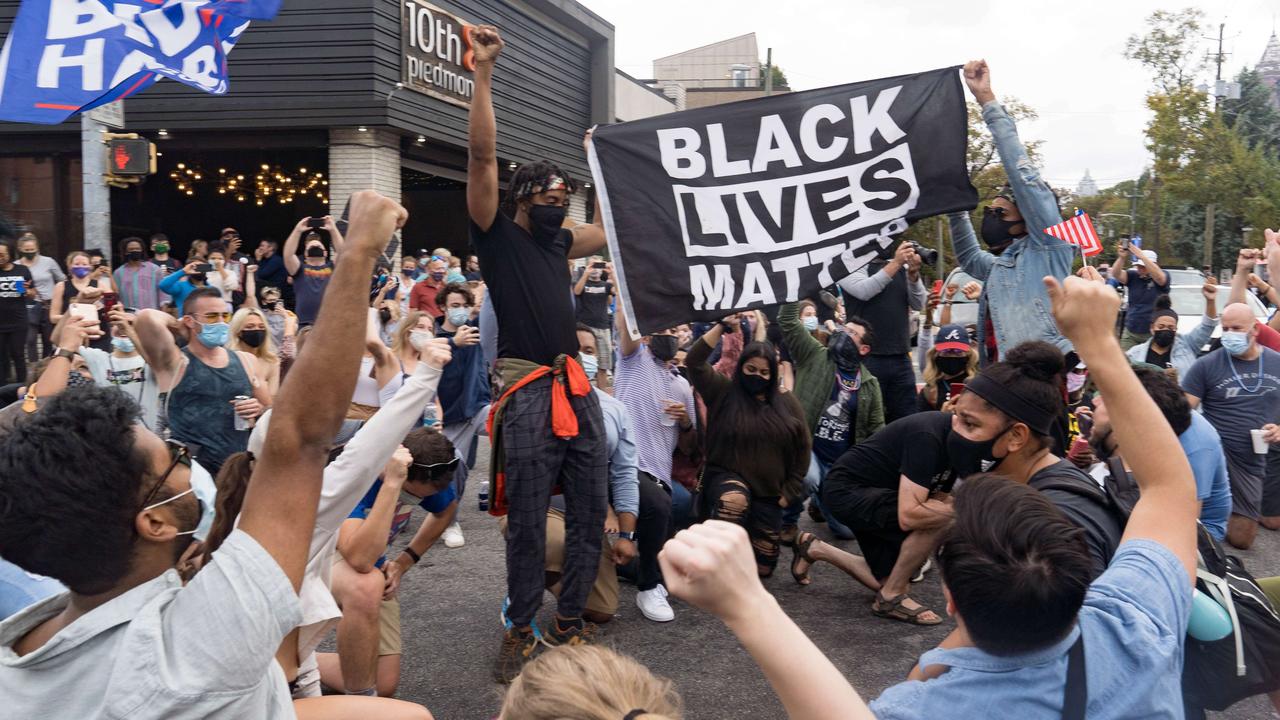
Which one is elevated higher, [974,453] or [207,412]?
[974,453]

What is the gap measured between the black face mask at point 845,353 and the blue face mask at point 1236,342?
8.82ft

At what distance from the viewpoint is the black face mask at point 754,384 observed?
5.62 m

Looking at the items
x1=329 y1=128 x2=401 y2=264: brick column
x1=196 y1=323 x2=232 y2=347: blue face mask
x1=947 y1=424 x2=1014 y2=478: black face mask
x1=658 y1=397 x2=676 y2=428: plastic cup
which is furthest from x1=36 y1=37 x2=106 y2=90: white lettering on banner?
x1=329 y1=128 x2=401 y2=264: brick column

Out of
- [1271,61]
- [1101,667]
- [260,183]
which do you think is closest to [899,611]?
[1101,667]

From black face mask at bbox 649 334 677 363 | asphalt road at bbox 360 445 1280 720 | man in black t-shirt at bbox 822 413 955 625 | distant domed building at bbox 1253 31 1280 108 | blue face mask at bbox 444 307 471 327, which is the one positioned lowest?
asphalt road at bbox 360 445 1280 720

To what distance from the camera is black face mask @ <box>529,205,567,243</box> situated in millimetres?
4062

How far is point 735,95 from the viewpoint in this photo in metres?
48.6

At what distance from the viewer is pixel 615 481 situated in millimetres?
4941

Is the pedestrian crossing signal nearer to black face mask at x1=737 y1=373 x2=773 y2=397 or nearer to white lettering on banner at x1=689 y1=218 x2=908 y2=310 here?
black face mask at x1=737 y1=373 x2=773 y2=397

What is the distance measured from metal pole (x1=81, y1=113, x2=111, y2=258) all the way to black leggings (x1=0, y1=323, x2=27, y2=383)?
2.87m

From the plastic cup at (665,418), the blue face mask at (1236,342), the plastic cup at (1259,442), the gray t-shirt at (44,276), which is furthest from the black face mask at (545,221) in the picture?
the gray t-shirt at (44,276)

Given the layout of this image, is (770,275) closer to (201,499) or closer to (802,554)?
(802,554)

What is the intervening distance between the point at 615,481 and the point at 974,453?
84.6 inches

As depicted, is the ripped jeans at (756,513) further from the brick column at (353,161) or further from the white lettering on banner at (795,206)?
the brick column at (353,161)
